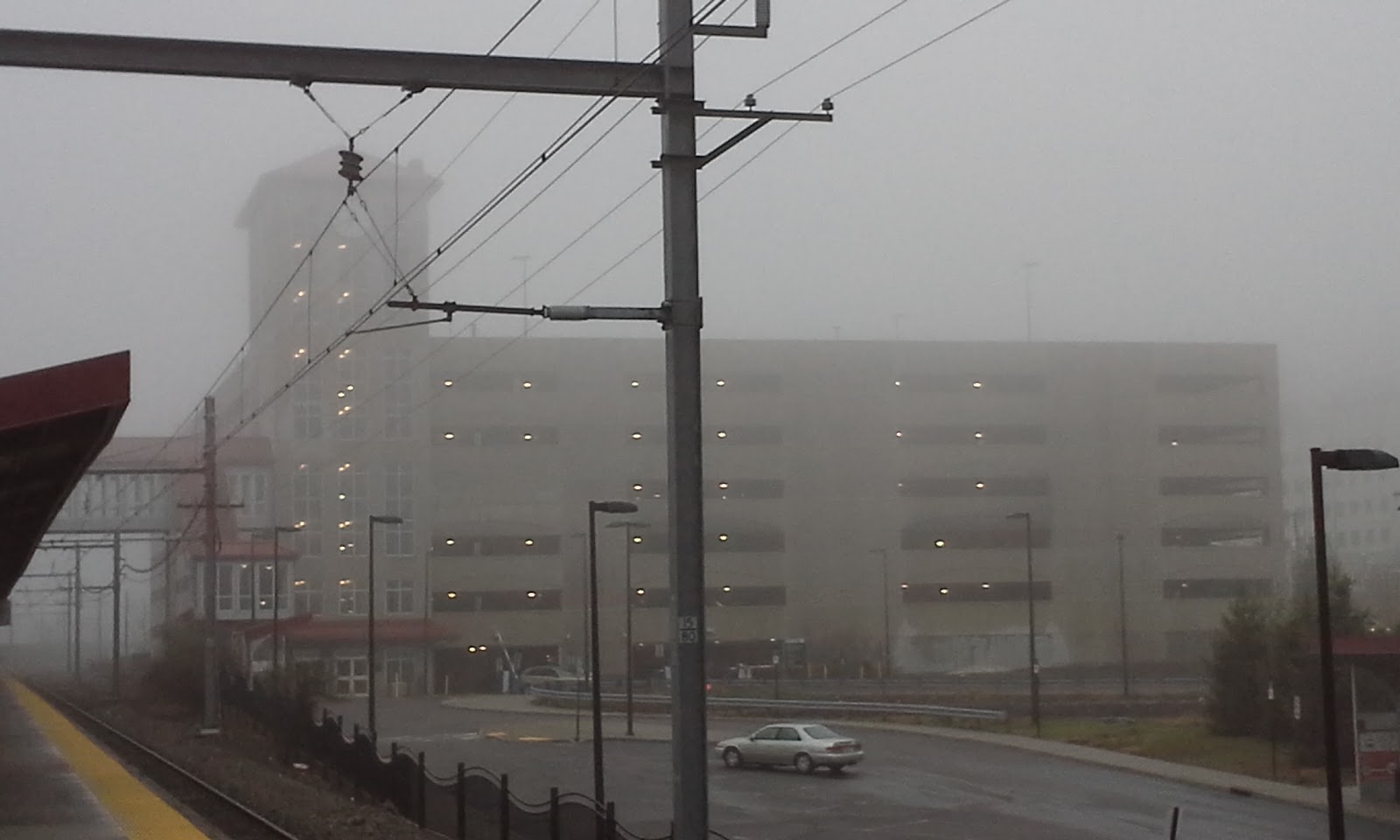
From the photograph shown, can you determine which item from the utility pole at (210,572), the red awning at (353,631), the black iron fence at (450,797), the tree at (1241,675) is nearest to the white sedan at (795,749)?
the tree at (1241,675)

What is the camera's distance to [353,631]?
68375 mm

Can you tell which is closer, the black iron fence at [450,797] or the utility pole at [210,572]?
the black iron fence at [450,797]

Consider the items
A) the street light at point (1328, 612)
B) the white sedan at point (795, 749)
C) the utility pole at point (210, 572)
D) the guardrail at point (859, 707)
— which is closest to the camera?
the street light at point (1328, 612)

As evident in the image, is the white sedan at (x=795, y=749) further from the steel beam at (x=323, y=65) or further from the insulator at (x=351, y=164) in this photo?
the steel beam at (x=323, y=65)

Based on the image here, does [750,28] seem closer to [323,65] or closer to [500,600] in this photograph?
[323,65]

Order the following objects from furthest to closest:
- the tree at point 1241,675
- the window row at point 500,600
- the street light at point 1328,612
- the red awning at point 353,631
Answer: the red awning at point 353,631
the window row at point 500,600
the tree at point 1241,675
the street light at point 1328,612

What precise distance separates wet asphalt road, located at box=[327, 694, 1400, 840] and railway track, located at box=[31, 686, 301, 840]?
16.3 feet

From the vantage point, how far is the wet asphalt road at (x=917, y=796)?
2814 cm

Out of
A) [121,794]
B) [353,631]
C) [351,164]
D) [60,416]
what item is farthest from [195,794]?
[353,631]

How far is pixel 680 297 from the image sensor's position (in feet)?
42.9

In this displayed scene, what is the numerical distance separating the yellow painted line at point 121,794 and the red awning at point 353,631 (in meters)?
22.8

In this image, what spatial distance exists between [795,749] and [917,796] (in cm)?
646

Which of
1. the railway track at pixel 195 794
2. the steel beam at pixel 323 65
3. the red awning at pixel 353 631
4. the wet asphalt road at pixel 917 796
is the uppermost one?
the steel beam at pixel 323 65

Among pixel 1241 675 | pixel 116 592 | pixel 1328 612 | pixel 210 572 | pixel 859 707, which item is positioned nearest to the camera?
pixel 1328 612
